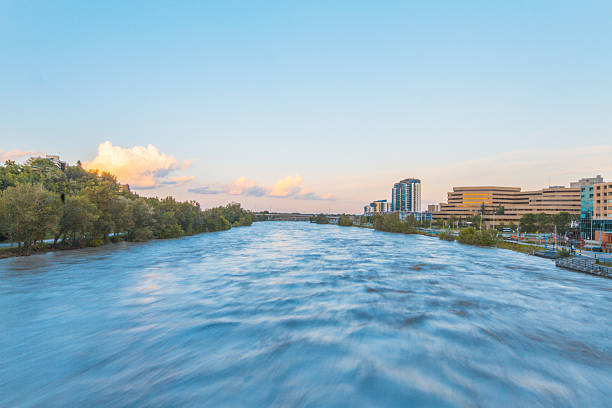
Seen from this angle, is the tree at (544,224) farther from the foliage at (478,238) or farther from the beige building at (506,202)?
the beige building at (506,202)

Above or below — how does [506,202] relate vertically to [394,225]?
above

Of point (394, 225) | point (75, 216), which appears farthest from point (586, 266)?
point (394, 225)

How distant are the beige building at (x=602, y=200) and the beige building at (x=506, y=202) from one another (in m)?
35.8

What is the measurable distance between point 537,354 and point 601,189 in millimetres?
107614

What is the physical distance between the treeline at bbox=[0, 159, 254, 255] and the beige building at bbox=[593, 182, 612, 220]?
401 ft

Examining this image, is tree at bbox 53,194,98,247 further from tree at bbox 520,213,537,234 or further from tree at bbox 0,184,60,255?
tree at bbox 520,213,537,234

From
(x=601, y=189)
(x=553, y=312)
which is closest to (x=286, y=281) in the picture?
(x=553, y=312)

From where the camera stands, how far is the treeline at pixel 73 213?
35594 mm

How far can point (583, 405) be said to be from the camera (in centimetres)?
1050

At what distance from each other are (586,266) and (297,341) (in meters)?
42.6

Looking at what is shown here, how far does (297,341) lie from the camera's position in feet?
48.3

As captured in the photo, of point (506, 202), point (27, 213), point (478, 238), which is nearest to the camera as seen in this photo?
point (27, 213)

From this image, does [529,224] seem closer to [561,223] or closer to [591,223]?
[561,223]

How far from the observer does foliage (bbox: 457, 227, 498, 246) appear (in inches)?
2653
